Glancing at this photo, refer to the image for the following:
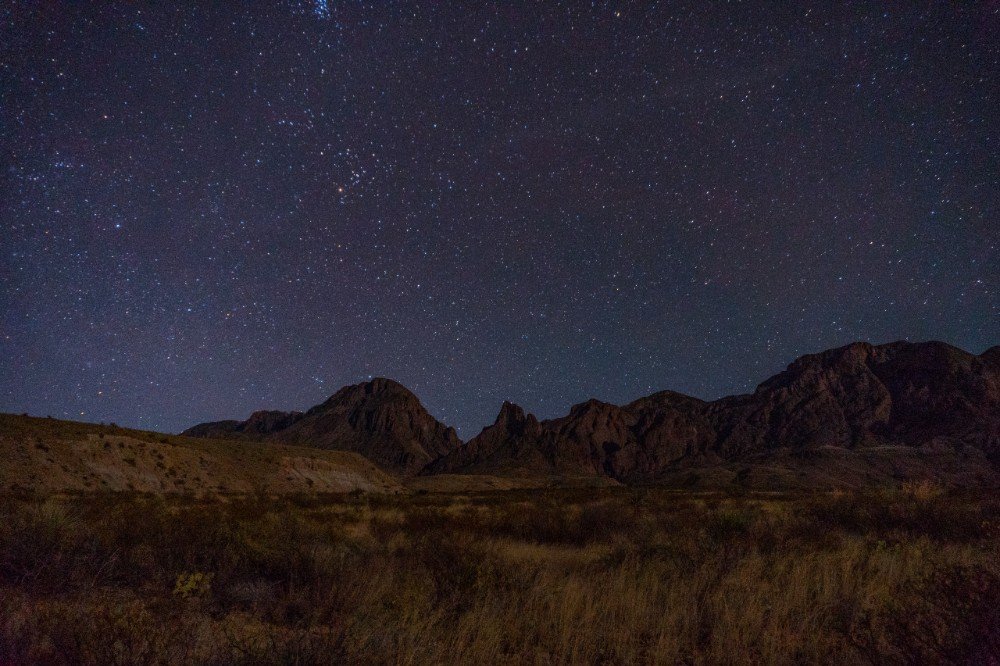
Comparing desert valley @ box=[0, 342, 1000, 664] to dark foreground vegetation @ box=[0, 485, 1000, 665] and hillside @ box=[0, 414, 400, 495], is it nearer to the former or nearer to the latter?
dark foreground vegetation @ box=[0, 485, 1000, 665]

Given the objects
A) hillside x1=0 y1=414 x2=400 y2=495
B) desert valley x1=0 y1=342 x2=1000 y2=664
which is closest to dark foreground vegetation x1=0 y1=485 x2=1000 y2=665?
Answer: desert valley x1=0 y1=342 x2=1000 y2=664

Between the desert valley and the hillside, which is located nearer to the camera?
the desert valley

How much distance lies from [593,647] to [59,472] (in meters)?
51.4

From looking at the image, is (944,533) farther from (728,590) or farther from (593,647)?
(593,647)

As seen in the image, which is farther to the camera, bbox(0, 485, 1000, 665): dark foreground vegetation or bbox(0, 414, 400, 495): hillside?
bbox(0, 414, 400, 495): hillside

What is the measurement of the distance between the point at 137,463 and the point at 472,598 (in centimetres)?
5708

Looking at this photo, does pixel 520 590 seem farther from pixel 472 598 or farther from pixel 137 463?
pixel 137 463

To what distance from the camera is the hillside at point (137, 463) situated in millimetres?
38812

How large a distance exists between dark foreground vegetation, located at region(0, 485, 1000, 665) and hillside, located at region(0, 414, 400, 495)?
1110 inches

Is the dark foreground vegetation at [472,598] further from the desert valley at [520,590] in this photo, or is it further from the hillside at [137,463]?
the hillside at [137,463]

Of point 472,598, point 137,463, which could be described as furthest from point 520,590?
point 137,463

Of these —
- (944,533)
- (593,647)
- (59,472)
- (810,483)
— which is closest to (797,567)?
(593,647)

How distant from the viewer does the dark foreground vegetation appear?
4078 mm

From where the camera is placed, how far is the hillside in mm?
38812
